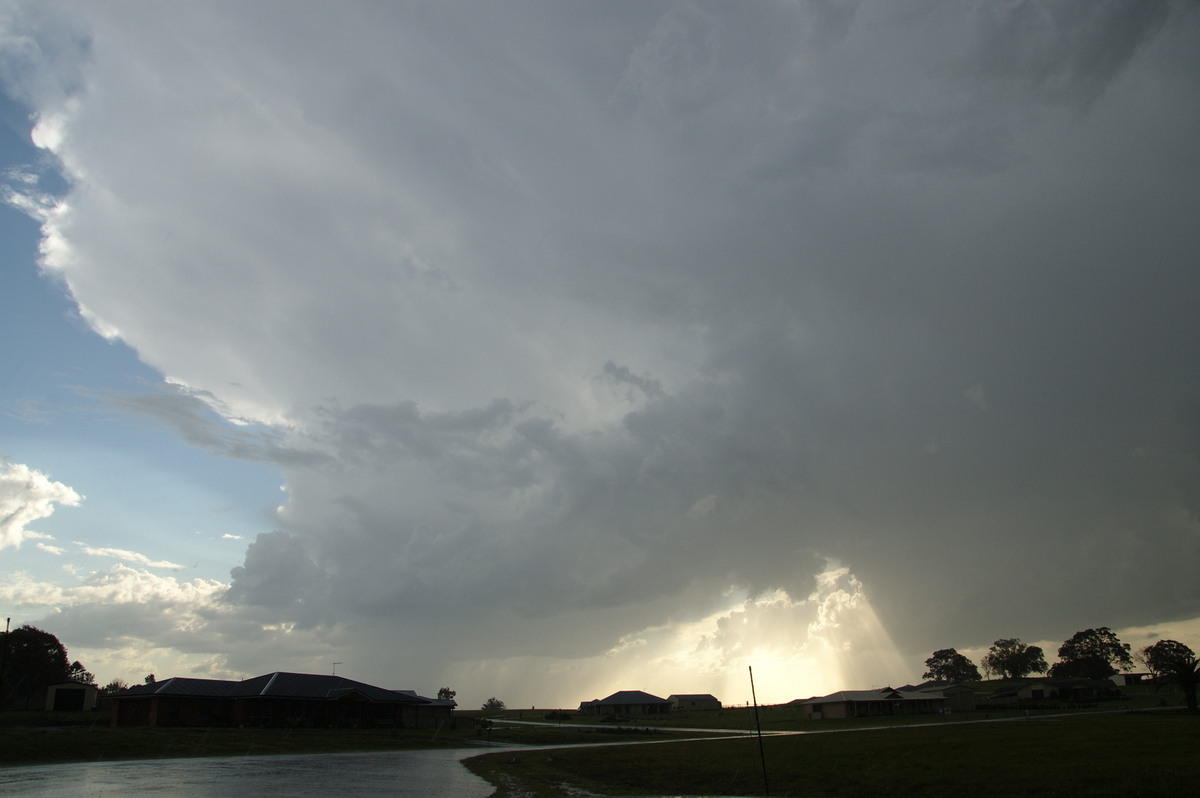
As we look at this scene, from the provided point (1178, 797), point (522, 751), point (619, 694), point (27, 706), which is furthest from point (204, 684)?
point (619, 694)

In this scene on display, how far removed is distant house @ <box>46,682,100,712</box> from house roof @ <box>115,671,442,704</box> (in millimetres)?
17056

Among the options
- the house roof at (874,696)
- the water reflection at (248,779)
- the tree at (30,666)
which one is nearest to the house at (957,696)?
the house roof at (874,696)

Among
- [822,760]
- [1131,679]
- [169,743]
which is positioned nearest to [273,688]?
[169,743]

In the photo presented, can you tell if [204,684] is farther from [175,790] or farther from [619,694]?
[619,694]

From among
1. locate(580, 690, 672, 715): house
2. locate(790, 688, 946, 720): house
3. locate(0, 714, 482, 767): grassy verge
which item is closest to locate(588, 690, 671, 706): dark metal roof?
locate(580, 690, 672, 715): house

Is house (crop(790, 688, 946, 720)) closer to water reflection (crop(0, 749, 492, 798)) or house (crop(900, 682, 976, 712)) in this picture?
house (crop(900, 682, 976, 712))

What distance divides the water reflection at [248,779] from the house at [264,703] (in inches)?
1541

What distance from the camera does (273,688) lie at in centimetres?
8344

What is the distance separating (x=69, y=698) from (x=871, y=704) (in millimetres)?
115017

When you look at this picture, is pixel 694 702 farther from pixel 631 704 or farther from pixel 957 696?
pixel 957 696

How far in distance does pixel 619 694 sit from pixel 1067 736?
134893 mm

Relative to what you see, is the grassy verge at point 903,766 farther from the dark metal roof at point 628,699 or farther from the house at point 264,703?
the dark metal roof at point 628,699

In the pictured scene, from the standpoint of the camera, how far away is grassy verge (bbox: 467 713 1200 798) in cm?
2981

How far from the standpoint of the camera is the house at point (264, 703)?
79.2m
